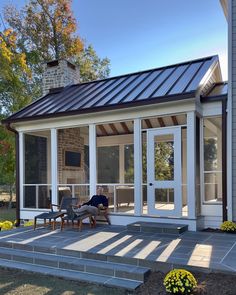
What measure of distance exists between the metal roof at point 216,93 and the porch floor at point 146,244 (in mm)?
3142

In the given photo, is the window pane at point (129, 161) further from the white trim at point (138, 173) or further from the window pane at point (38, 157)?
the white trim at point (138, 173)

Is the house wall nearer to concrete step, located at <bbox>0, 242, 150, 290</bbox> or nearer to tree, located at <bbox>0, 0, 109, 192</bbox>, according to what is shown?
concrete step, located at <bbox>0, 242, 150, 290</bbox>

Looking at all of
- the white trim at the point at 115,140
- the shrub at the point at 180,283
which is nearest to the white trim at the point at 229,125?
the shrub at the point at 180,283

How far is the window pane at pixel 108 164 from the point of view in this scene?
13.5 meters

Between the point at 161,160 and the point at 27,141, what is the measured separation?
246 inches

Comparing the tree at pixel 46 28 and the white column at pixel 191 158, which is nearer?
the white column at pixel 191 158

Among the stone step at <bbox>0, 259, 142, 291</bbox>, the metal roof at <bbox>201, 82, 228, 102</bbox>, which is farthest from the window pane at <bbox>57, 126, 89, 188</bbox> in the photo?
the stone step at <bbox>0, 259, 142, 291</bbox>

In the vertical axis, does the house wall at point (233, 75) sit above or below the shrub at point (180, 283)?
above

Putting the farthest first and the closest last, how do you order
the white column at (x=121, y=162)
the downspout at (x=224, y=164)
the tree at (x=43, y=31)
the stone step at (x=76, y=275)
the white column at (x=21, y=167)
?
the tree at (x=43, y=31) → the white column at (x=121, y=162) → the white column at (x=21, y=167) → the downspout at (x=224, y=164) → the stone step at (x=76, y=275)

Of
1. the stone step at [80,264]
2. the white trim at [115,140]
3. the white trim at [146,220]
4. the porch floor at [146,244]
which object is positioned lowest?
the stone step at [80,264]

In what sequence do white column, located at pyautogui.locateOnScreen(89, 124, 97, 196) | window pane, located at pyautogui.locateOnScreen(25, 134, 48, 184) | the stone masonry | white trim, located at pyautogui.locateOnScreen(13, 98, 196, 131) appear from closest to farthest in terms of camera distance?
1. white trim, located at pyautogui.locateOnScreen(13, 98, 196, 131)
2. white column, located at pyautogui.locateOnScreen(89, 124, 97, 196)
3. the stone masonry
4. window pane, located at pyautogui.locateOnScreen(25, 134, 48, 184)

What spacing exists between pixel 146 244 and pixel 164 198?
1.91 metres

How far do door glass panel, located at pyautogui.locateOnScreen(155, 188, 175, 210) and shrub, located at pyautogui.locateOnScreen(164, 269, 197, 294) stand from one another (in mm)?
3511

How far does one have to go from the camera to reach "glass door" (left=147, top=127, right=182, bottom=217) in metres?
7.76
